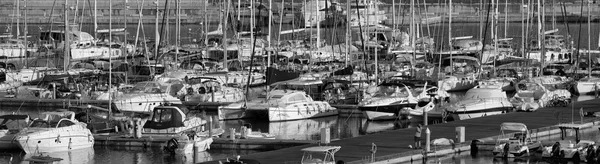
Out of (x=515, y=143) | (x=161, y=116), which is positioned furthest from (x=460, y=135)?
(x=161, y=116)

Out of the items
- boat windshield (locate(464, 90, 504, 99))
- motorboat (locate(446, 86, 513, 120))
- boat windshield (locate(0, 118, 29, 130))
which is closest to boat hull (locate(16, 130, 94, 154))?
boat windshield (locate(0, 118, 29, 130))

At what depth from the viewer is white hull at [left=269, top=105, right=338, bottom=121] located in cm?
5203

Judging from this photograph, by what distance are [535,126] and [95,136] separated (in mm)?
15569

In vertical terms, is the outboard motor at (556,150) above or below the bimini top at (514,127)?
below

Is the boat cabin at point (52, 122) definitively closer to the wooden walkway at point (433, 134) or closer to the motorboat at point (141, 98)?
the wooden walkway at point (433, 134)

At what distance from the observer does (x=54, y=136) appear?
41.6m

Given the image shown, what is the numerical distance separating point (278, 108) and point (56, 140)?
1270cm

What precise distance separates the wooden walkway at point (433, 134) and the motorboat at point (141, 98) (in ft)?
48.1

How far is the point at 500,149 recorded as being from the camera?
39.1 metres

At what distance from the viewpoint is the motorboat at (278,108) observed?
52.2 m

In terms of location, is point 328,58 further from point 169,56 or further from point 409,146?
point 409,146

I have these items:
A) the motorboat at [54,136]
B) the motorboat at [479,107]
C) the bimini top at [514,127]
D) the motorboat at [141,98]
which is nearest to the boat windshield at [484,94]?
the motorboat at [479,107]

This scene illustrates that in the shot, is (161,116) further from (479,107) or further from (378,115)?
(479,107)

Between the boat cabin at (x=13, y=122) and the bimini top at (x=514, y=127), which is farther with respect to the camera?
the boat cabin at (x=13, y=122)
